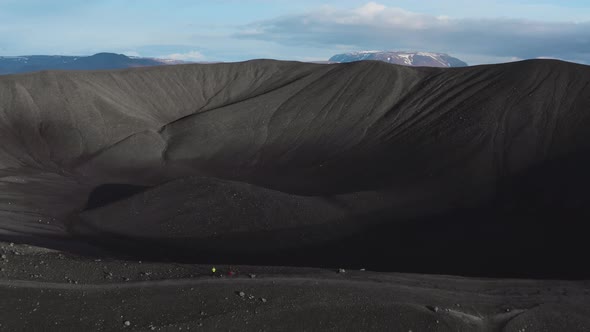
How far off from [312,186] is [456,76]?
18073 mm

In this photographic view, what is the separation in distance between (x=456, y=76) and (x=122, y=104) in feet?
86.1

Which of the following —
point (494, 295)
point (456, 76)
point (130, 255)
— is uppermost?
point (456, 76)

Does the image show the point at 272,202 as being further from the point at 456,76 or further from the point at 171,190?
the point at 456,76

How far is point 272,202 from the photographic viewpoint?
979 inches

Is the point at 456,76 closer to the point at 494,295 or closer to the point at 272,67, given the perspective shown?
the point at 272,67

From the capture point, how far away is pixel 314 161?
36.7 m

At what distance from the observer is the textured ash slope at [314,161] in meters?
22.9

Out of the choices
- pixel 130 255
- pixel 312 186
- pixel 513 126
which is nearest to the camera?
pixel 130 255

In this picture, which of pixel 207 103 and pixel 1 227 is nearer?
pixel 1 227

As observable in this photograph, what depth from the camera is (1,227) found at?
23.1 metres

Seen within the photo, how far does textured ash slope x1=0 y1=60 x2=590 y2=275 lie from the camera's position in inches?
902

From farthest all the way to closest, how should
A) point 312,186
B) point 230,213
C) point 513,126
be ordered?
1. point 513,126
2. point 312,186
3. point 230,213

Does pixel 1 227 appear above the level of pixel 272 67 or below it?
below

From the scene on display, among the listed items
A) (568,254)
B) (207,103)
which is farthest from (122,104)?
(568,254)
